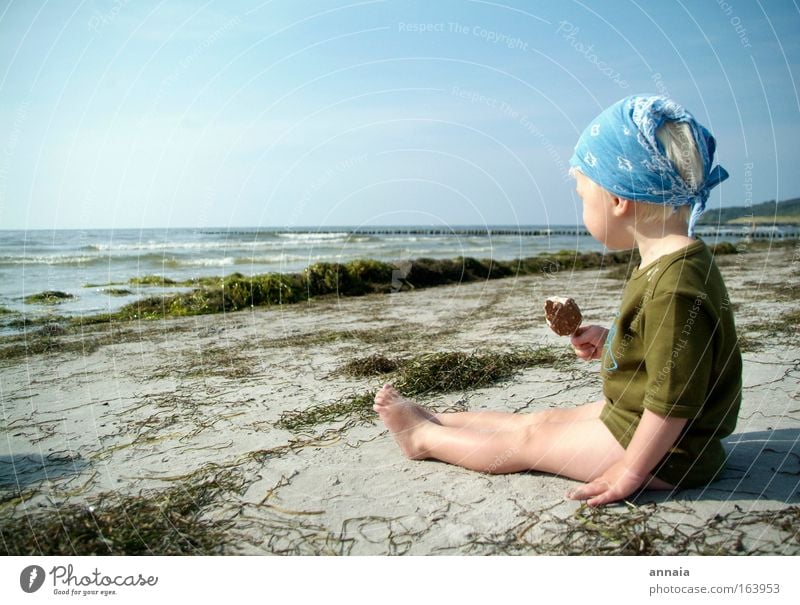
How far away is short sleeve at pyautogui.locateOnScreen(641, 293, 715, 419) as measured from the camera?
1760 mm

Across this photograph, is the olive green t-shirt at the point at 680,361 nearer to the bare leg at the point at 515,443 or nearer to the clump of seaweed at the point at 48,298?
the bare leg at the point at 515,443

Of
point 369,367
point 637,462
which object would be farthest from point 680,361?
point 369,367

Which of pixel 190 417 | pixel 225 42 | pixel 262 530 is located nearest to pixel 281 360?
pixel 190 417

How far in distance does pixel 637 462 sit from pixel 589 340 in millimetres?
689

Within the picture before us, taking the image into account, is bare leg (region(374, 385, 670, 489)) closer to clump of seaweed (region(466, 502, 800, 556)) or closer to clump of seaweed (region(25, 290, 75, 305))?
clump of seaweed (region(466, 502, 800, 556))

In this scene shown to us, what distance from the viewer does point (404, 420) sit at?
8.23 ft

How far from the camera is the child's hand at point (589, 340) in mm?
2455

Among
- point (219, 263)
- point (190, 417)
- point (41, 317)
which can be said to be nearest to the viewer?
point (190, 417)

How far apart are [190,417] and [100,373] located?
1464mm

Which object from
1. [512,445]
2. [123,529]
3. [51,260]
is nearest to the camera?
[123,529]

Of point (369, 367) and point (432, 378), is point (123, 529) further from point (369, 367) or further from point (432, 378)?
Result: point (369, 367)

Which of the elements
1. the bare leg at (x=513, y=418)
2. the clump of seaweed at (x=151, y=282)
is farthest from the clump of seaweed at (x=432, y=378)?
the clump of seaweed at (x=151, y=282)

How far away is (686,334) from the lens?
69.2 inches
